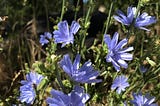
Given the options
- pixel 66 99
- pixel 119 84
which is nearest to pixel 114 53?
pixel 119 84

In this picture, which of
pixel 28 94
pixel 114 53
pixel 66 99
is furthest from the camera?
pixel 28 94

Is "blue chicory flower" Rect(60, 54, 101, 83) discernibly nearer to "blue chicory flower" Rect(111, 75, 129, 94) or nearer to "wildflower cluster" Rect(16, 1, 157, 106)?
"wildflower cluster" Rect(16, 1, 157, 106)

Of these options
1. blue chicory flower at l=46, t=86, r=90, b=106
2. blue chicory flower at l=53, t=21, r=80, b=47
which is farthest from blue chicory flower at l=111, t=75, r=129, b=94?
blue chicory flower at l=46, t=86, r=90, b=106

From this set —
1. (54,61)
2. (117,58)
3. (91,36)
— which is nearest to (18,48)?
(91,36)

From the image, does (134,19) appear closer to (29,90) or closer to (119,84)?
(119,84)

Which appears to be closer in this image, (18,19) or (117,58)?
(117,58)

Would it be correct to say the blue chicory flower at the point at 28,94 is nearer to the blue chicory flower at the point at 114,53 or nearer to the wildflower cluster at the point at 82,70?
the wildflower cluster at the point at 82,70

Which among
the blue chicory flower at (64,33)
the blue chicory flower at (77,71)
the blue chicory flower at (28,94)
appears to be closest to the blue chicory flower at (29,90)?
the blue chicory flower at (28,94)

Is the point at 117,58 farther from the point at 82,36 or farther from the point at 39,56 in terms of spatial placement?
the point at 39,56

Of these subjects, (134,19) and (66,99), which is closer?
(66,99)
